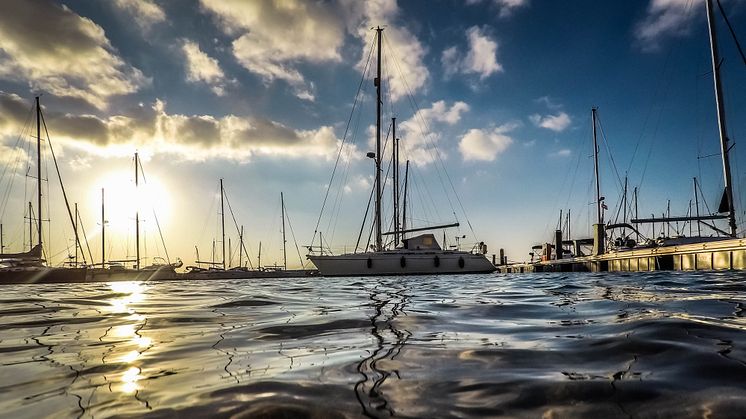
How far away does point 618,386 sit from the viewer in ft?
6.07

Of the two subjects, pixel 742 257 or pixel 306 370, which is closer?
pixel 306 370

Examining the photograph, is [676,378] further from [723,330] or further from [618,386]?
[723,330]

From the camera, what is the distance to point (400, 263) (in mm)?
30891

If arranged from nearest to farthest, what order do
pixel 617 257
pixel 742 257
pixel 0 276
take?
pixel 742 257, pixel 617 257, pixel 0 276

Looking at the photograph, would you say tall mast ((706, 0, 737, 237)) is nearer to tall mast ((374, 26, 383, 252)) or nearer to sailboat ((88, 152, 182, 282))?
tall mast ((374, 26, 383, 252))

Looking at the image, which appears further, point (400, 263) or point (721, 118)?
point (400, 263)

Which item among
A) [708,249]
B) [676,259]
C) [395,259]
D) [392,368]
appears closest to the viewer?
[392,368]

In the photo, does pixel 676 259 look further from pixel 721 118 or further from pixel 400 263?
pixel 400 263

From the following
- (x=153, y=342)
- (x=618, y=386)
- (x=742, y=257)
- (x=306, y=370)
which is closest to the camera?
(x=618, y=386)

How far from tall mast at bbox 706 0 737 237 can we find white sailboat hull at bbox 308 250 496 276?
1705 cm

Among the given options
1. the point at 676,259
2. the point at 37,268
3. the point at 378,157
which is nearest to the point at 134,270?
the point at 37,268

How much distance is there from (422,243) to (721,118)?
19.6 meters

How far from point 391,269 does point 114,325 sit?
87.8 ft

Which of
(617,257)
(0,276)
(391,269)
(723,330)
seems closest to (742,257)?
(617,257)
